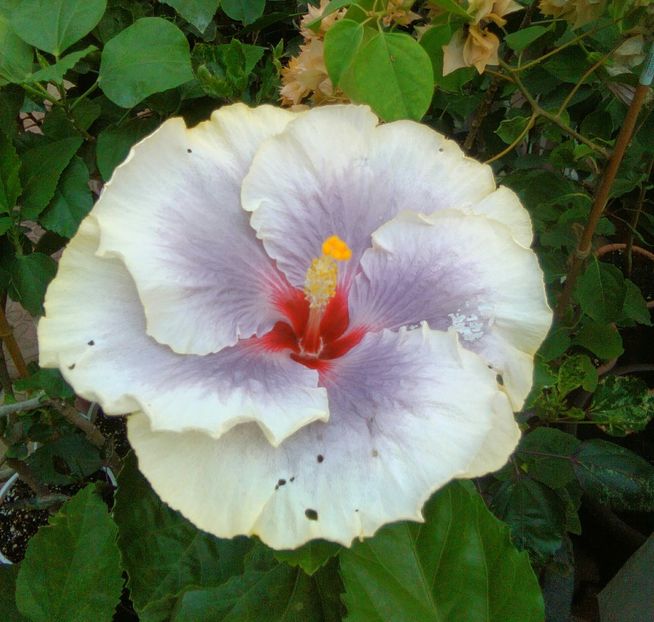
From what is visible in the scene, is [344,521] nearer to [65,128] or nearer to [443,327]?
[443,327]

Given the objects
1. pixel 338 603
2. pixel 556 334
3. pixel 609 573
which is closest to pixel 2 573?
pixel 338 603

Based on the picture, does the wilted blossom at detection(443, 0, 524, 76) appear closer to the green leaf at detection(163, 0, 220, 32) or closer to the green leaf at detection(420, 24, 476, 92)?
the green leaf at detection(420, 24, 476, 92)

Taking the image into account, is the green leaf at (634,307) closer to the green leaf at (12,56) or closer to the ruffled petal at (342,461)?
the ruffled petal at (342,461)

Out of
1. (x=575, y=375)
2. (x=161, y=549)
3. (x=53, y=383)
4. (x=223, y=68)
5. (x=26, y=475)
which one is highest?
(x=223, y=68)

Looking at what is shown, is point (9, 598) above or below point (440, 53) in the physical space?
below

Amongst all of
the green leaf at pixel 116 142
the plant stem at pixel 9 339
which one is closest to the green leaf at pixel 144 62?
the green leaf at pixel 116 142

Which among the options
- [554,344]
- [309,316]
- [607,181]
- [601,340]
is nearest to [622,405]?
[601,340]

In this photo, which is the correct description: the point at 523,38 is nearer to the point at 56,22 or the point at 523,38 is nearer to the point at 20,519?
the point at 56,22
